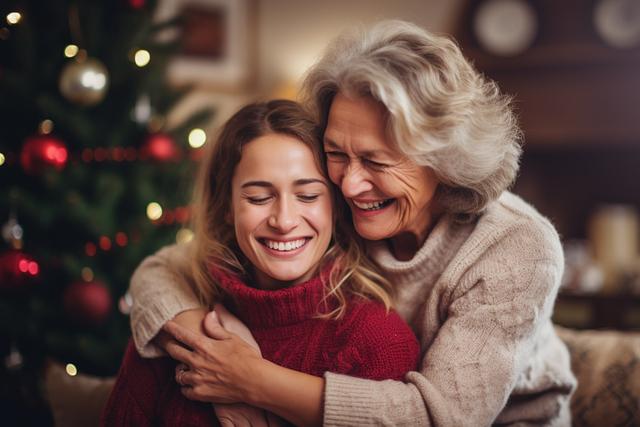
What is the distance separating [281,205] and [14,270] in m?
1.24

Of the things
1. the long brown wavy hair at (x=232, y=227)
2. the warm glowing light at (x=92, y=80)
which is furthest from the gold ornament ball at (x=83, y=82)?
the long brown wavy hair at (x=232, y=227)

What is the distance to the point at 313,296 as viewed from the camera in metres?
1.47

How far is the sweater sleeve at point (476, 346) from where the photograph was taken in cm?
127

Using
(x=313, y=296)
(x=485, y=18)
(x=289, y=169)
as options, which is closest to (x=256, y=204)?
(x=289, y=169)

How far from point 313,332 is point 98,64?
1.42 meters

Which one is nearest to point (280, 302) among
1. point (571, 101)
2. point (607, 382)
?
point (607, 382)

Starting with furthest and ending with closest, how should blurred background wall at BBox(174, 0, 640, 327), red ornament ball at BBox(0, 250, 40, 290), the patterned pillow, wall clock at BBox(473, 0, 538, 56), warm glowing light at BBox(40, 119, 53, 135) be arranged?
wall clock at BBox(473, 0, 538, 56) → blurred background wall at BBox(174, 0, 640, 327) → warm glowing light at BBox(40, 119, 53, 135) → red ornament ball at BBox(0, 250, 40, 290) → the patterned pillow

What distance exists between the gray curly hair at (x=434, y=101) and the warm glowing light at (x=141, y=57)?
4.19 feet

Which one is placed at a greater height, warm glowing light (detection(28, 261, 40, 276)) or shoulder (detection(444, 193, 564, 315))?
shoulder (detection(444, 193, 564, 315))

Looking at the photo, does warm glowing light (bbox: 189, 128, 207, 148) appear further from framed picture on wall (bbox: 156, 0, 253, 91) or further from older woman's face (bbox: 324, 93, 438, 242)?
framed picture on wall (bbox: 156, 0, 253, 91)

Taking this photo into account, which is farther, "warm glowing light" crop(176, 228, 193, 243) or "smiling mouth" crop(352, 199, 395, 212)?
"warm glowing light" crop(176, 228, 193, 243)

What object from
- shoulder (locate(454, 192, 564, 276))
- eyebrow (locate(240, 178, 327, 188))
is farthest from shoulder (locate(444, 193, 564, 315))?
eyebrow (locate(240, 178, 327, 188))

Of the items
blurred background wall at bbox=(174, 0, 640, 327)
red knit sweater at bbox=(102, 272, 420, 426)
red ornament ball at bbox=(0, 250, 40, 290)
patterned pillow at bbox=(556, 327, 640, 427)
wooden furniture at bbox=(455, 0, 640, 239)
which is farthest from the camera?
wooden furniture at bbox=(455, 0, 640, 239)

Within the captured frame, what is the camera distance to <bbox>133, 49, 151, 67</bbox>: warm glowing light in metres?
2.58
